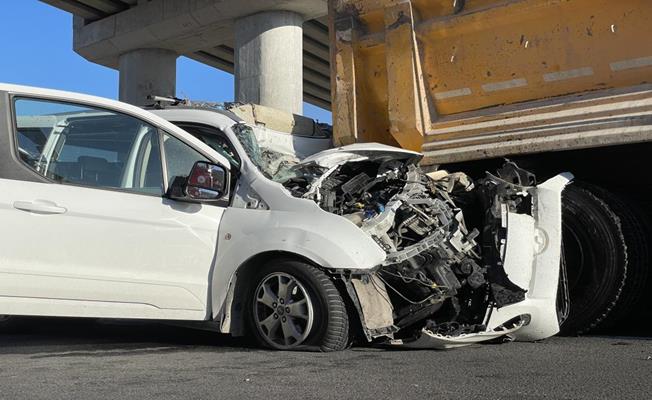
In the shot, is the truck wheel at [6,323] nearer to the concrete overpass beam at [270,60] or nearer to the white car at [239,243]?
the white car at [239,243]

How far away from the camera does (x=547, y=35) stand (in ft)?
17.7

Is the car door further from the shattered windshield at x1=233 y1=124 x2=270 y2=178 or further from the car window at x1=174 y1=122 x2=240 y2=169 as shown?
the shattered windshield at x1=233 y1=124 x2=270 y2=178

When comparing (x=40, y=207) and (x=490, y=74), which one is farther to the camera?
(x=490, y=74)

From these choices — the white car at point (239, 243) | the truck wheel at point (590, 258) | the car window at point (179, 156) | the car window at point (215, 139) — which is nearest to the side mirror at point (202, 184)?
the white car at point (239, 243)

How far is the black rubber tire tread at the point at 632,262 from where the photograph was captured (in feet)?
17.0

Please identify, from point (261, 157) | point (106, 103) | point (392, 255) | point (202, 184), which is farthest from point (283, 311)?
point (106, 103)

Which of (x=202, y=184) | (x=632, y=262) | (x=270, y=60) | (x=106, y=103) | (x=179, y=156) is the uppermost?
(x=270, y=60)

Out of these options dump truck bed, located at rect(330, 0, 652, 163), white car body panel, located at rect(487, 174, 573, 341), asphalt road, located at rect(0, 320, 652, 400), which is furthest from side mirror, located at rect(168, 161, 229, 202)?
white car body panel, located at rect(487, 174, 573, 341)

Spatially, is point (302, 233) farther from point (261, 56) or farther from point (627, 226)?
point (261, 56)

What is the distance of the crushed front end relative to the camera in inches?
183

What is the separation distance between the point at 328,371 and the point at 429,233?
4.32 feet

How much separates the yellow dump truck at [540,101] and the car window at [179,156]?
179cm

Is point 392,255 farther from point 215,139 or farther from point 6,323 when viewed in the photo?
point 6,323

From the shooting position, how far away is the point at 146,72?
1928cm
